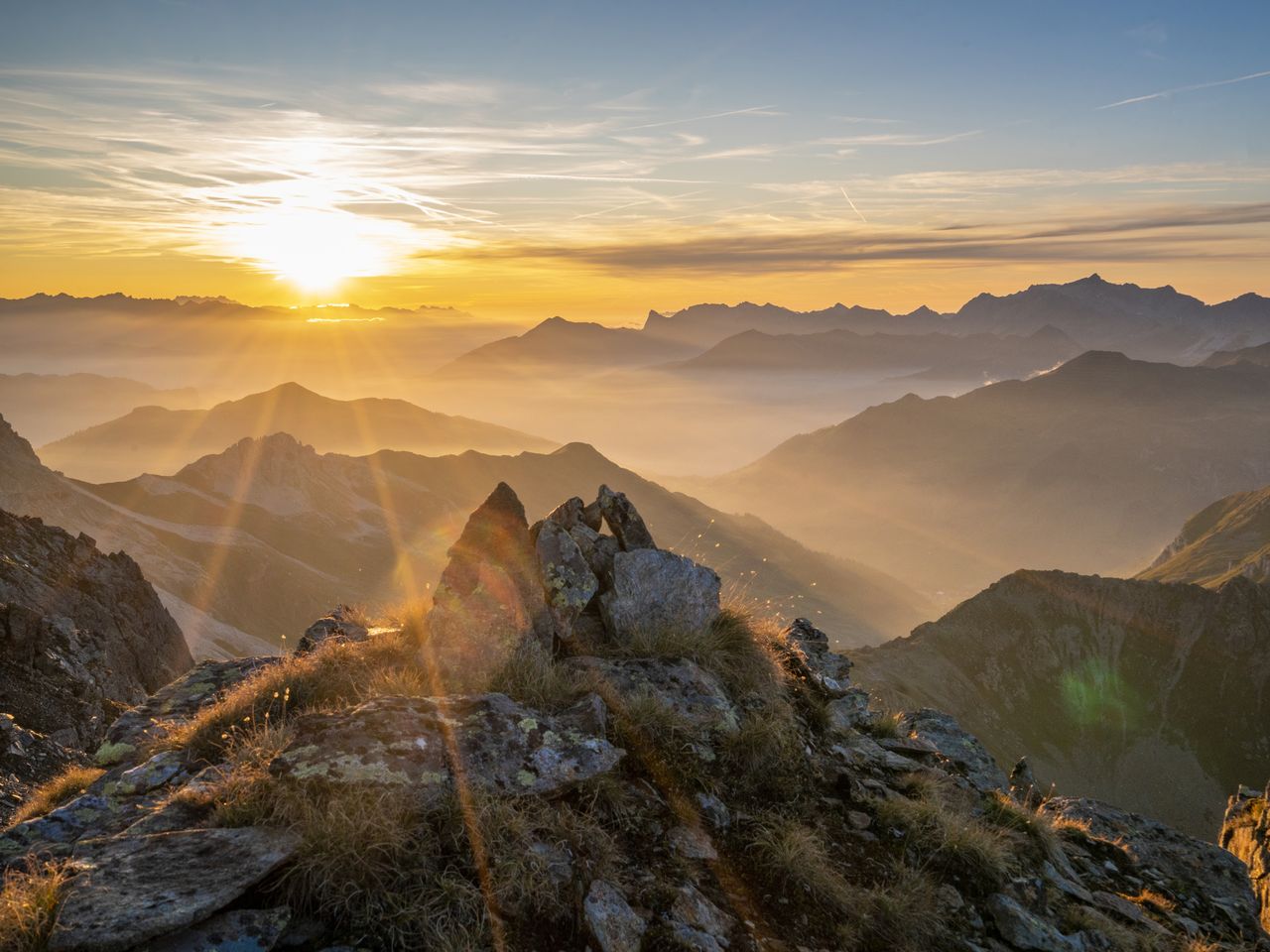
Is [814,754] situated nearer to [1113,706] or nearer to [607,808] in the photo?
[607,808]

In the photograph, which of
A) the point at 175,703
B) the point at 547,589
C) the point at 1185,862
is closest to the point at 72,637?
the point at 175,703

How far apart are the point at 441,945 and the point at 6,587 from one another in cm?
4510

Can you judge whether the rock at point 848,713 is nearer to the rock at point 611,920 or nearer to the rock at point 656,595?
the rock at point 656,595

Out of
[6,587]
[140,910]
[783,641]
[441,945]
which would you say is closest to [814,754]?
[783,641]

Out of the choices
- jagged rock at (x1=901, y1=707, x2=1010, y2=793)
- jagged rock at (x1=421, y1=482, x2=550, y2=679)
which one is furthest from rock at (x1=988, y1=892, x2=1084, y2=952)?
jagged rock at (x1=421, y1=482, x2=550, y2=679)

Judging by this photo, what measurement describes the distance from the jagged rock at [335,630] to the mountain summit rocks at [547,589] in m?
2.45

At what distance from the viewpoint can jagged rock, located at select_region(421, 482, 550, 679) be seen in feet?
30.6

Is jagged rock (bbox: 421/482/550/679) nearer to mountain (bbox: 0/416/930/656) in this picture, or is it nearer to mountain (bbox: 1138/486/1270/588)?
mountain (bbox: 0/416/930/656)

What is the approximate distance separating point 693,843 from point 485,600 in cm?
398

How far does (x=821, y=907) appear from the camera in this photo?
7.43m

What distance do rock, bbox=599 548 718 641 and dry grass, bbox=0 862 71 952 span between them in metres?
6.58

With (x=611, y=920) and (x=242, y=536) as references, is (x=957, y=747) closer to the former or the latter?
(x=611, y=920)

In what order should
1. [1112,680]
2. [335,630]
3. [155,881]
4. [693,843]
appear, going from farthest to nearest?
1. [1112,680]
2. [335,630]
3. [693,843]
4. [155,881]

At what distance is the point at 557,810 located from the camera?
287 inches
